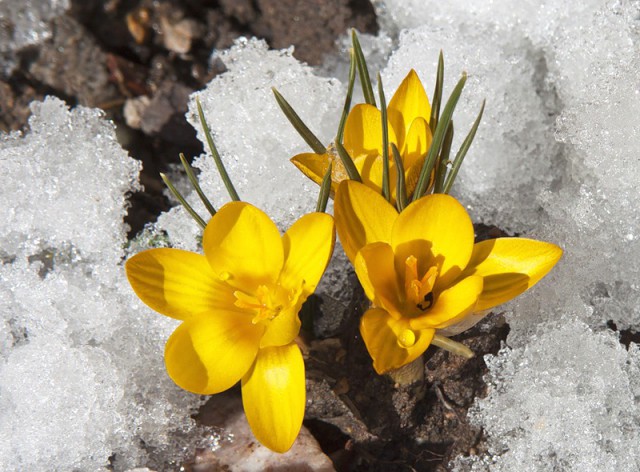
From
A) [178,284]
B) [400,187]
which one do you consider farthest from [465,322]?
[178,284]

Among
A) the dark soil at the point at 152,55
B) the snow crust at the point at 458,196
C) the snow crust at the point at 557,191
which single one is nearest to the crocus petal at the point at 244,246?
the snow crust at the point at 458,196

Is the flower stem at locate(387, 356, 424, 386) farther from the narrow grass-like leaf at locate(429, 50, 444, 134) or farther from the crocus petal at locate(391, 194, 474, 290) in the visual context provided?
the narrow grass-like leaf at locate(429, 50, 444, 134)

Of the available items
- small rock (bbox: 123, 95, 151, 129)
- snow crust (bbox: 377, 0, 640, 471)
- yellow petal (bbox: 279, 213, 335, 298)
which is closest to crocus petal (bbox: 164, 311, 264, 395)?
yellow petal (bbox: 279, 213, 335, 298)

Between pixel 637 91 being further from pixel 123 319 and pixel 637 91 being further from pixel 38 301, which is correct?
pixel 38 301

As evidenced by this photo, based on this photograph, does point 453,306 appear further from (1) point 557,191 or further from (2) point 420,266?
(1) point 557,191

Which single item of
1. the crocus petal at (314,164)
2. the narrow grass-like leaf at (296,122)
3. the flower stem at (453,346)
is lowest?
the flower stem at (453,346)

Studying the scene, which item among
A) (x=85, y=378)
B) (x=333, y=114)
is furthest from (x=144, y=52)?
(x=85, y=378)

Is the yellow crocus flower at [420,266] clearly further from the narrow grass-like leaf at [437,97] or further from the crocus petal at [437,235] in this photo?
the narrow grass-like leaf at [437,97]
